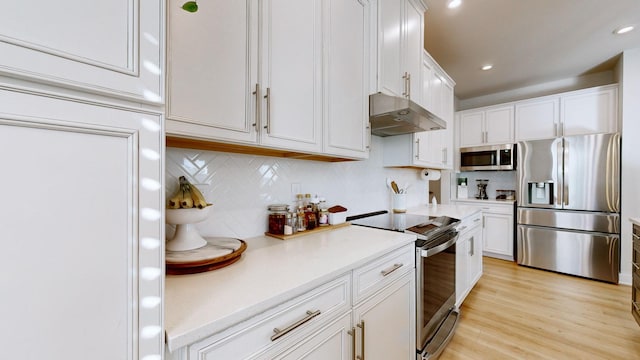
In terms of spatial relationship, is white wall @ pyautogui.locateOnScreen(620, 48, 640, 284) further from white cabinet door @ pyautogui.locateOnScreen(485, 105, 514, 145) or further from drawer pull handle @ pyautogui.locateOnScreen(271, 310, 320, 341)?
drawer pull handle @ pyautogui.locateOnScreen(271, 310, 320, 341)

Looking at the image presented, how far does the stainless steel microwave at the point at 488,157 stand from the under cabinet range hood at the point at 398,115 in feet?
8.14

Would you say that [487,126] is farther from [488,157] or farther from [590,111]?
[590,111]

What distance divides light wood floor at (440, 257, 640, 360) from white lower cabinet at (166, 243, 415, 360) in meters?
0.81

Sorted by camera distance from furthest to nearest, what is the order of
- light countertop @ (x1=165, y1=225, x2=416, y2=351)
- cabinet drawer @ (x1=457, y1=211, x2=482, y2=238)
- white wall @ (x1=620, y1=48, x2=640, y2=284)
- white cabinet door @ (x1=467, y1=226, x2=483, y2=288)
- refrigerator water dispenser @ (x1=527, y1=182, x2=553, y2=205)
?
refrigerator water dispenser @ (x1=527, y1=182, x2=553, y2=205), white wall @ (x1=620, y1=48, x2=640, y2=284), white cabinet door @ (x1=467, y1=226, x2=483, y2=288), cabinet drawer @ (x1=457, y1=211, x2=482, y2=238), light countertop @ (x1=165, y1=225, x2=416, y2=351)

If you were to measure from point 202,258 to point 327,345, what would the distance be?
1.80ft

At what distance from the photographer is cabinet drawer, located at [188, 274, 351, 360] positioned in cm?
63

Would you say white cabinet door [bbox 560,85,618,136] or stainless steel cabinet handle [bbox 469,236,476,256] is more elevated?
white cabinet door [bbox 560,85,618,136]

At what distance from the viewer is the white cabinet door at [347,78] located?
4.48 ft

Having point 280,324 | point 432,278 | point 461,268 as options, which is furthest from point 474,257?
point 280,324
